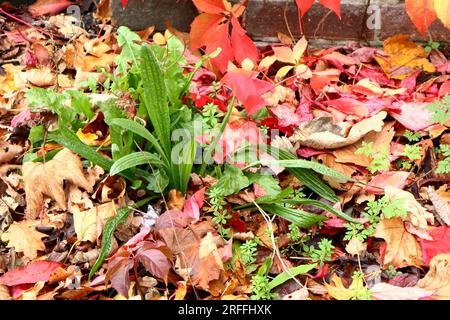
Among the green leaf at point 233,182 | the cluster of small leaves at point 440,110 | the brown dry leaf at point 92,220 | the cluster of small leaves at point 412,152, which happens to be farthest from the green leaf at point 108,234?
the cluster of small leaves at point 440,110

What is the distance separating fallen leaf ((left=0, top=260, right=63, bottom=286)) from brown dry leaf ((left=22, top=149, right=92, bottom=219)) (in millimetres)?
192

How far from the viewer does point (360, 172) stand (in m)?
1.79

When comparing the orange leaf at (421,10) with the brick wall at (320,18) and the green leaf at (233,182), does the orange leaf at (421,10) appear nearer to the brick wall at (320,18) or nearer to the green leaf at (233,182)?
the brick wall at (320,18)

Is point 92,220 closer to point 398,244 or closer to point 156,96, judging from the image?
point 156,96

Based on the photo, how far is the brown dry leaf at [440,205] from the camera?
5.48 feet

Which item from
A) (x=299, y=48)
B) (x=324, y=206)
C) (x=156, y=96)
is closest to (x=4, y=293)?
(x=156, y=96)

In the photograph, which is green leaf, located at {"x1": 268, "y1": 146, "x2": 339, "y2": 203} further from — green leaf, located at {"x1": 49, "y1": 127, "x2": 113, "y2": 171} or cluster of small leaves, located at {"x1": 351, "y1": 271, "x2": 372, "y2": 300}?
green leaf, located at {"x1": 49, "y1": 127, "x2": 113, "y2": 171}

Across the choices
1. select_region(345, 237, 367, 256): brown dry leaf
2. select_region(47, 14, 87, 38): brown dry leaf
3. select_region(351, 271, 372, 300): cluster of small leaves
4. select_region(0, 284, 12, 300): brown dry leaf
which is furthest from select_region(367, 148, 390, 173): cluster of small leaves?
select_region(47, 14, 87, 38): brown dry leaf

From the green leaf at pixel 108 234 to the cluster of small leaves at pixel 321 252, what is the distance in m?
0.51

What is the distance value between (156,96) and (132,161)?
0.21 m

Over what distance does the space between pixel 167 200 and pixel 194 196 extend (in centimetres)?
10

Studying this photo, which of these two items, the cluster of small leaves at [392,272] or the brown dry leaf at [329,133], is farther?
the brown dry leaf at [329,133]
